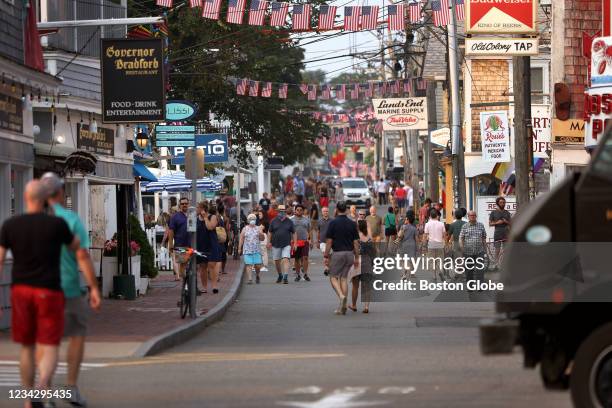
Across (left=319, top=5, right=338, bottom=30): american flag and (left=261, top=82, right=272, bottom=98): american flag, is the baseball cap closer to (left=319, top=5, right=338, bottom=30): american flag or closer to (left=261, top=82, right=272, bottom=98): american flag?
(left=319, top=5, right=338, bottom=30): american flag

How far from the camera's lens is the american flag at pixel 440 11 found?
29.2 meters

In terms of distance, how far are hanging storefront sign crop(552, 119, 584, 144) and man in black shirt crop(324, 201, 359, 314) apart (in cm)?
825

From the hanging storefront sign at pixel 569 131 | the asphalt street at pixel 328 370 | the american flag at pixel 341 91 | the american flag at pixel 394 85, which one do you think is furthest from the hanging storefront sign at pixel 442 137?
the asphalt street at pixel 328 370

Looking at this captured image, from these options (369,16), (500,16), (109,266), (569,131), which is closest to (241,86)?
(369,16)

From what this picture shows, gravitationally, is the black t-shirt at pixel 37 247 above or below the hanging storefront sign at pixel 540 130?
below

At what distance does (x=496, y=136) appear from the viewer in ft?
125

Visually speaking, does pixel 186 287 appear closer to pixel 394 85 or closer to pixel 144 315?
pixel 144 315

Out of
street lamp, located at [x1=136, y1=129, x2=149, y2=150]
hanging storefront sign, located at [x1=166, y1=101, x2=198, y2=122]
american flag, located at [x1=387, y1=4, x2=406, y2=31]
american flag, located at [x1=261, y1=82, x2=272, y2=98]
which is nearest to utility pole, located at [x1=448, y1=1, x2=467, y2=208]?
american flag, located at [x1=387, y1=4, x2=406, y2=31]

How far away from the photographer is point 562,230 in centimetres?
929

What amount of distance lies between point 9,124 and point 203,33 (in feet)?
73.5

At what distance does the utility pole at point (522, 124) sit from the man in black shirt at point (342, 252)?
17.7 ft

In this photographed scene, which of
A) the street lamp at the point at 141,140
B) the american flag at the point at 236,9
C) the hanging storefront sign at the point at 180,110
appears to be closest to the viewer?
the american flag at the point at 236,9

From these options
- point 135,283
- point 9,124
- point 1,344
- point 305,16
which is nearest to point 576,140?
point 305,16

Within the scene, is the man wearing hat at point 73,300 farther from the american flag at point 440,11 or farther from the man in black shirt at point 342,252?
the american flag at point 440,11
